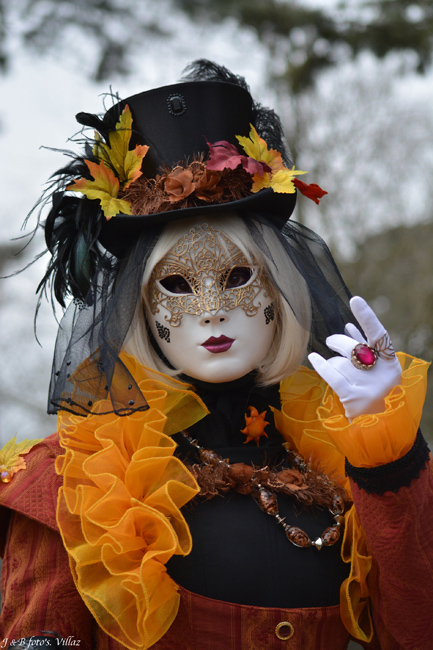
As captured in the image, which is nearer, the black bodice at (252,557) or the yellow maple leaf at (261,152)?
the black bodice at (252,557)

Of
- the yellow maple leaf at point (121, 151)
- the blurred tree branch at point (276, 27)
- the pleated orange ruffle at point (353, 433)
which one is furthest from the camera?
Answer: the blurred tree branch at point (276, 27)

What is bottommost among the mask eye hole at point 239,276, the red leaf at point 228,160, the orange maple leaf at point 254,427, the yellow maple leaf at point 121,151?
the orange maple leaf at point 254,427

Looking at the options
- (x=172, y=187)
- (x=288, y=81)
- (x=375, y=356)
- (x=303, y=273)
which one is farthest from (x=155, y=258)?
(x=288, y=81)

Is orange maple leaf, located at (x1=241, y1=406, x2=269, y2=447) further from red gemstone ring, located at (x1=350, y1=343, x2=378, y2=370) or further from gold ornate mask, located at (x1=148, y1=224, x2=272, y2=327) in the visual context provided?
red gemstone ring, located at (x1=350, y1=343, x2=378, y2=370)

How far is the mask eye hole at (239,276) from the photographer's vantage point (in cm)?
169

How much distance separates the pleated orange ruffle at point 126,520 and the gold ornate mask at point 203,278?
0.29 meters

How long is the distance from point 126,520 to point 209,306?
54 cm

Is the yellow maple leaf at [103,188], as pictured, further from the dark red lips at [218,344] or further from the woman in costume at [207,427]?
the dark red lips at [218,344]

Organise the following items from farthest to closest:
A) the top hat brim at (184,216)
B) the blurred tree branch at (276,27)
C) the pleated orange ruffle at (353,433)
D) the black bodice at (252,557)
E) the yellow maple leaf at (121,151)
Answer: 1. the blurred tree branch at (276,27)
2. the yellow maple leaf at (121,151)
3. the top hat brim at (184,216)
4. the black bodice at (252,557)
5. the pleated orange ruffle at (353,433)

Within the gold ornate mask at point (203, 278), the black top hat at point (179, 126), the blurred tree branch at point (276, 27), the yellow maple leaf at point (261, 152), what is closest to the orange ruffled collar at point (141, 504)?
the gold ornate mask at point (203, 278)

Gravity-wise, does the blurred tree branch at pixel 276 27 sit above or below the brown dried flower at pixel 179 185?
above

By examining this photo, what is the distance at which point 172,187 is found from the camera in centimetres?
166

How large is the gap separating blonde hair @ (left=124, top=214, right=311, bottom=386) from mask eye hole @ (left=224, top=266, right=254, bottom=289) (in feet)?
0.10

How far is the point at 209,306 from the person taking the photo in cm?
161
